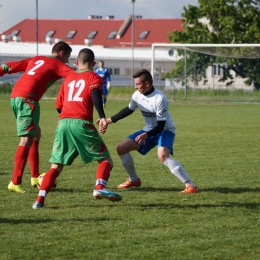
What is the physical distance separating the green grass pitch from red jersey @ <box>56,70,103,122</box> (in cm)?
99

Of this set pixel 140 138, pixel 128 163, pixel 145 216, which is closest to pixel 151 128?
pixel 128 163

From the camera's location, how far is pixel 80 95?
7.25 meters

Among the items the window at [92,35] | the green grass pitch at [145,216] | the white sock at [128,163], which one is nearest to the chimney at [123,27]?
the window at [92,35]

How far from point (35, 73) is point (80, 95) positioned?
4.21ft

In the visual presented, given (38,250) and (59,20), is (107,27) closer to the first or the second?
(59,20)

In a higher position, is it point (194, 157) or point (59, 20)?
point (194, 157)

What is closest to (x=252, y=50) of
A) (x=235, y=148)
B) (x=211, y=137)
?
(x=211, y=137)

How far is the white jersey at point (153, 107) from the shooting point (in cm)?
805

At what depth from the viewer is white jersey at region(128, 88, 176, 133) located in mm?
8047

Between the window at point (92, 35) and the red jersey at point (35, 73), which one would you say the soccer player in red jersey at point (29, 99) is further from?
the window at point (92, 35)

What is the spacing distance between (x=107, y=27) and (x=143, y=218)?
249 ft

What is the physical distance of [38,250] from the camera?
18.4ft

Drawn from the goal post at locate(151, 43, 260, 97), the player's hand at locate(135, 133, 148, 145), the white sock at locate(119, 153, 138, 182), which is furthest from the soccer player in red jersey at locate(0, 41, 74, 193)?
the goal post at locate(151, 43, 260, 97)

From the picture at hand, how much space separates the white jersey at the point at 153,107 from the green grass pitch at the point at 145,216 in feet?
2.73
